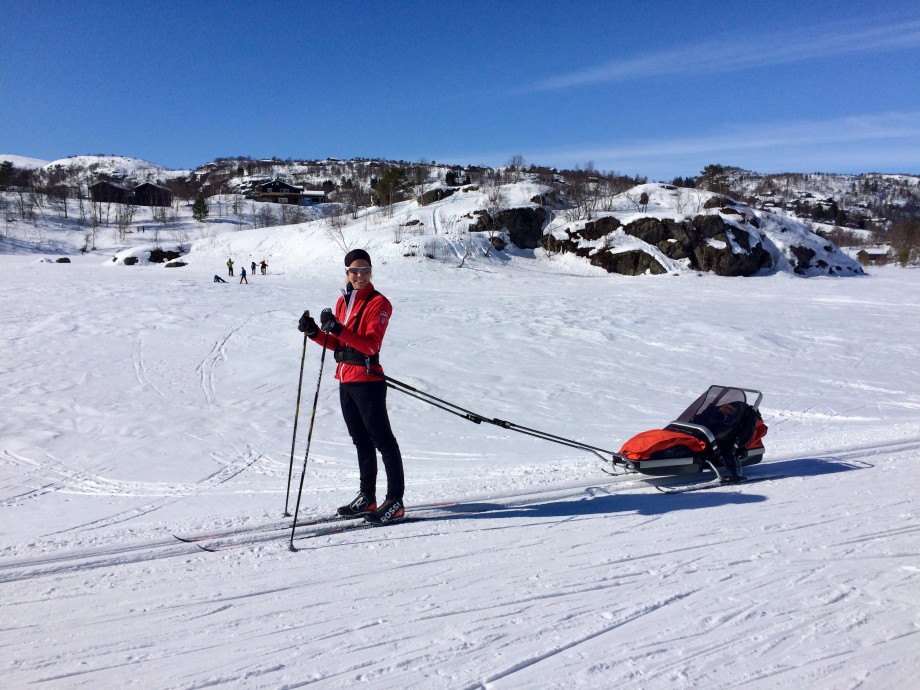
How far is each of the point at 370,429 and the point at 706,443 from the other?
10.9 ft

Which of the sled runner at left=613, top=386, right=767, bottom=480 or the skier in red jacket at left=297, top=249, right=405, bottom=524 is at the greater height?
the skier in red jacket at left=297, top=249, right=405, bottom=524

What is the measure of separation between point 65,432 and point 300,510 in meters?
4.94

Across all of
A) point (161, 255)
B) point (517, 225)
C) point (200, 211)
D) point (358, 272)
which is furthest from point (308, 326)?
point (200, 211)

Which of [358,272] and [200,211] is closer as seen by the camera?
[358,272]

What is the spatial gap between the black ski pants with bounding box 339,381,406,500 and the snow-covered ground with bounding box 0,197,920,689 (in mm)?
417

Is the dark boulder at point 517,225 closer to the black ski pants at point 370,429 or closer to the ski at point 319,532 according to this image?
the black ski pants at point 370,429

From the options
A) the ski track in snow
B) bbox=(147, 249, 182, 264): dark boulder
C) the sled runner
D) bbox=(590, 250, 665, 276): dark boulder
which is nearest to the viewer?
the ski track in snow

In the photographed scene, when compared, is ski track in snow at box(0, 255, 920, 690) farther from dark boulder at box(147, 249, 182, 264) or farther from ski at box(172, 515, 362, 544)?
dark boulder at box(147, 249, 182, 264)

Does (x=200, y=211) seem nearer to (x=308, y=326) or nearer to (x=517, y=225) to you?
(x=517, y=225)

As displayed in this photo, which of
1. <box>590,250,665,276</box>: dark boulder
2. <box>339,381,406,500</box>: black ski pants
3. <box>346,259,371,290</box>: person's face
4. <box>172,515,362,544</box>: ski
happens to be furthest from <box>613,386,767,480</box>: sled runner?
<box>590,250,665,276</box>: dark boulder

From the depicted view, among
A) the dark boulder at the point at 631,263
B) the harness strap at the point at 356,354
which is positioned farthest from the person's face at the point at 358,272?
the dark boulder at the point at 631,263

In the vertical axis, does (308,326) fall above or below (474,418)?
above

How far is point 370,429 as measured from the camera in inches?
169

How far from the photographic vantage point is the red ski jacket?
412cm
